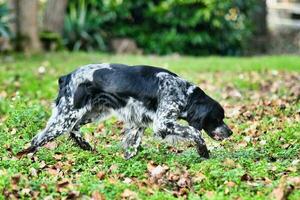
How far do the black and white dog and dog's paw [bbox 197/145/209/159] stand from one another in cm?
1

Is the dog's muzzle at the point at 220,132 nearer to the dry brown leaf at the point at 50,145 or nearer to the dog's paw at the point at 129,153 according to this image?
the dog's paw at the point at 129,153

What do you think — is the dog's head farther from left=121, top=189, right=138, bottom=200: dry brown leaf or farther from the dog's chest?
left=121, top=189, right=138, bottom=200: dry brown leaf

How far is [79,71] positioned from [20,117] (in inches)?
59.3

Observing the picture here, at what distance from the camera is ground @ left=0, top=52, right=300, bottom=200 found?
21.0ft

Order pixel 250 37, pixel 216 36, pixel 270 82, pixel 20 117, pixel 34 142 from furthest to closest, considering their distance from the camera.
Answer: pixel 250 37, pixel 216 36, pixel 270 82, pixel 20 117, pixel 34 142

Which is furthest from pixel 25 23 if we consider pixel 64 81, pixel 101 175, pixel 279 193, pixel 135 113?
pixel 279 193

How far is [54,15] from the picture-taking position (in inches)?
859

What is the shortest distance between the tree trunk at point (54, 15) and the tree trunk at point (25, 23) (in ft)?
8.83

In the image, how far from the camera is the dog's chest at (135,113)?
7883 mm

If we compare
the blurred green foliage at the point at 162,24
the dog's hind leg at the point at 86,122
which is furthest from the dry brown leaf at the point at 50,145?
the blurred green foliage at the point at 162,24

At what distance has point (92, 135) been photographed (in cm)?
945

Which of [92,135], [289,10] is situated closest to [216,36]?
[289,10]

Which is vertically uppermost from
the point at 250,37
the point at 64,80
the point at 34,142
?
the point at 64,80

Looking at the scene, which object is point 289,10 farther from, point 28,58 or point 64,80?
point 64,80
